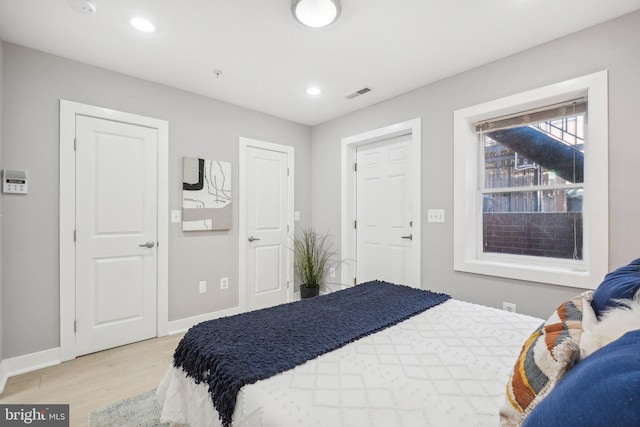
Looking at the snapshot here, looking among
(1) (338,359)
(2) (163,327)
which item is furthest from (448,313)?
(2) (163,327)

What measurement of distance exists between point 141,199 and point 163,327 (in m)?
1.30

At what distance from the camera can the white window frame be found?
6.52 feet

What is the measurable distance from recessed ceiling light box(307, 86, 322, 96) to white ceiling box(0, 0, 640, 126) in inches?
3.6

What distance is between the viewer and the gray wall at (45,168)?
7.39 feet

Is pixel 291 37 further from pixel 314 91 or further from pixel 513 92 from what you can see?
pixel 513 92

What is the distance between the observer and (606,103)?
77.9 inches

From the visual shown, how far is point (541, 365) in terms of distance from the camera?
0.70 metres

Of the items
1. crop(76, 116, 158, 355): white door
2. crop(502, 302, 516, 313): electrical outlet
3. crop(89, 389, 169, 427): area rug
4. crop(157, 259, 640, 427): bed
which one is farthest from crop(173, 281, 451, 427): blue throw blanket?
crop(76, 116, 158, 355): white door

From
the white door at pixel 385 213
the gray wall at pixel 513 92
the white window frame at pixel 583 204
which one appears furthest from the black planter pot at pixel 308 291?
the white window frame at pixel 583 204

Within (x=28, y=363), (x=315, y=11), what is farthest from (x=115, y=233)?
(x=315, y=11)

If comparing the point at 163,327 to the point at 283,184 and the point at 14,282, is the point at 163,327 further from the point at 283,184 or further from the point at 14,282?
the point at 283,184

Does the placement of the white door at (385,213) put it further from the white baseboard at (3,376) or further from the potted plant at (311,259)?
the white baseboard at (3,376)

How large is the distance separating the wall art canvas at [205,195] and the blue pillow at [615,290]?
3118 millimetres

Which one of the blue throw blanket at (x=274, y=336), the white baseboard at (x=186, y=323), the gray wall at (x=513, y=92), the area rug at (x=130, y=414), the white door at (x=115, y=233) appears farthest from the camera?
the white baseboard at (x=186, y=323)
